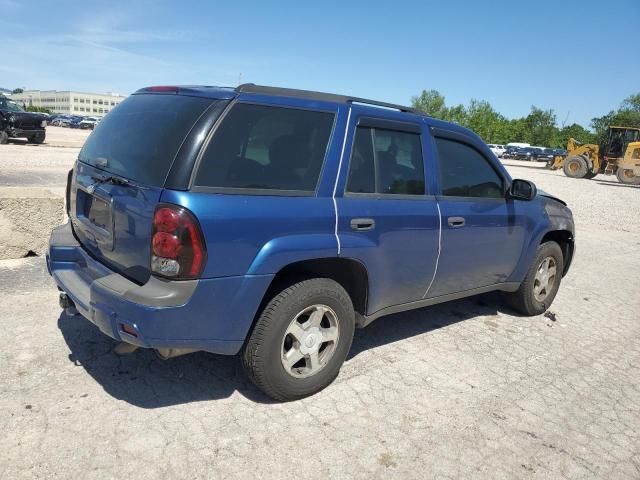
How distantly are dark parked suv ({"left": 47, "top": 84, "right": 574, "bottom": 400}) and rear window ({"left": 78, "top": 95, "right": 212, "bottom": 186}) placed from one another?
0.04ft

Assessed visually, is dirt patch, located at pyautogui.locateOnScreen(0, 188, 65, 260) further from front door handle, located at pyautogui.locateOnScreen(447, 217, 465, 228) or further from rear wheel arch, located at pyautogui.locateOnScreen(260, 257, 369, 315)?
front door handle, located at pyautogui.locateOnScreen(447, 217, 465, 228)

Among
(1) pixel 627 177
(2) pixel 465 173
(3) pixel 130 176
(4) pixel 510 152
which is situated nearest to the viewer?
(3) pixel 130 176

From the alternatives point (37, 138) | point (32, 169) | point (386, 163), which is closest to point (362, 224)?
point (386, 163)

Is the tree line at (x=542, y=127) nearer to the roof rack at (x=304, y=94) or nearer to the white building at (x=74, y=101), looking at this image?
the roof rack at (x=304, y=94)

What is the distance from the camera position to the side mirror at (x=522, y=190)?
4.36 metres

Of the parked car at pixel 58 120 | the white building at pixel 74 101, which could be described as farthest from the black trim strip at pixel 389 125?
the white building at pixel 74 101

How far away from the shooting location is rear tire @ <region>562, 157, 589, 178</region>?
27766 mm

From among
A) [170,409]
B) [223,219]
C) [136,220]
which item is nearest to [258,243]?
[223,219]

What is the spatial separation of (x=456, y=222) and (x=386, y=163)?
0.80 m

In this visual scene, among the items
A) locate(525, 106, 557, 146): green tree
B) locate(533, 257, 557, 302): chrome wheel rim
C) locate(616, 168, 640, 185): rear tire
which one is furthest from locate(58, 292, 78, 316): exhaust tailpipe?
locate(525, 106, 557, 146): green tree

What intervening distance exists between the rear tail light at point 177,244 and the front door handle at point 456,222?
6.65 ft

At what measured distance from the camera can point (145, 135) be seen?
117 inches

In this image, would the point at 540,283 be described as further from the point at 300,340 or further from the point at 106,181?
the point at 106,181

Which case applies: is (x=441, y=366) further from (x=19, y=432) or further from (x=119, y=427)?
(x=19, y=432)
